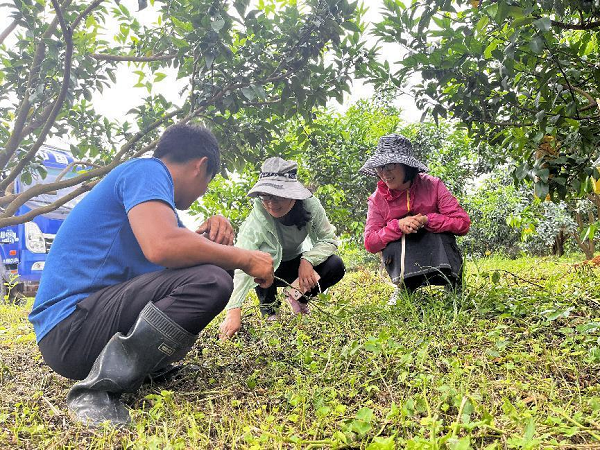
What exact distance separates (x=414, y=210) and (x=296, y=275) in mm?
945

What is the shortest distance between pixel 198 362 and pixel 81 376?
0.55 meters

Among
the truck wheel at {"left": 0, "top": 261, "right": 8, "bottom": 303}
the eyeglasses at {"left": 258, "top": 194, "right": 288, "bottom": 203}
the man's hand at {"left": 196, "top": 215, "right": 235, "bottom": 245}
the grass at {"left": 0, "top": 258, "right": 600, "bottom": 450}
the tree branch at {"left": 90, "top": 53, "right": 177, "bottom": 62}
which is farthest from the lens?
the truck wheel at {"left": 0, "top": 261, "right": 8, "bottom": 303}

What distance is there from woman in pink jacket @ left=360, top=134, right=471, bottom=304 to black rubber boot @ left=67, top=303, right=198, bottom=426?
1.52 metres

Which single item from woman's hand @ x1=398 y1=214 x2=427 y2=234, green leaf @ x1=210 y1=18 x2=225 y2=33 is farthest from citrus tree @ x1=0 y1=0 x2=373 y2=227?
woman's hand @ x1=398 y1=214 x2=427 y2=234

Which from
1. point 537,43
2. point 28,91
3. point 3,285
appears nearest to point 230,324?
point 28,91

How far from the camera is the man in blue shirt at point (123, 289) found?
1729mm

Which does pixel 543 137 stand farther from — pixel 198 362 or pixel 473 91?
pixel 198 362

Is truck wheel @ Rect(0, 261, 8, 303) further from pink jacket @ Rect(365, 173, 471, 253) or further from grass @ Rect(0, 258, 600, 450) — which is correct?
pink jacket @ Rect(365, 173, 471, 253)

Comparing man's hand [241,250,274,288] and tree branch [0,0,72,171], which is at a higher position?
tree branch [0,0,72,171]

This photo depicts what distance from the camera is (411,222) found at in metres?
2.79

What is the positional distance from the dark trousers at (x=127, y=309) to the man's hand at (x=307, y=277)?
1.20 metres

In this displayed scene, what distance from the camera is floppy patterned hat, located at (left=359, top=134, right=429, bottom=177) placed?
2826 mm

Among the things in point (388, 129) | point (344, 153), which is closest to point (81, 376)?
point (344, 153)

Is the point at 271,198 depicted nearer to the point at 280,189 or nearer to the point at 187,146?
the point at 280,189
